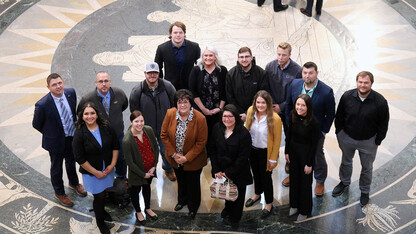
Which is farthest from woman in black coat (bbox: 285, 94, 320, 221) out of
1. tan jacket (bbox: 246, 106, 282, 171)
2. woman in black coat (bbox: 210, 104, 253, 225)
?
woman in black coat (bbox: 210, 104, 253, 225)

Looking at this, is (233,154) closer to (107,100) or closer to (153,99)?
(153,99)

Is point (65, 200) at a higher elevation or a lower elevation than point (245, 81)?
lower

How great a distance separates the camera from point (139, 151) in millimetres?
5555

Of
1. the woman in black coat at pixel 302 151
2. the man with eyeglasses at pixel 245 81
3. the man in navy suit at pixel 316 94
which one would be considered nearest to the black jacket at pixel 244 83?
the man with eyeglasses at pixel 245 81

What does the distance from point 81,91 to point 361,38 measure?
16.9ft

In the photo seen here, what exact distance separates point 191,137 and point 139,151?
0.58 metres

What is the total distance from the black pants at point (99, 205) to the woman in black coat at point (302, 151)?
6.90 ft

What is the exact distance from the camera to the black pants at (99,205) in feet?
18.7

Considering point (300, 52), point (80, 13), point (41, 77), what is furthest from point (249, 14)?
point (41, 77)

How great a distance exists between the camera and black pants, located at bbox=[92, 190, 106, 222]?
5711 millimetres

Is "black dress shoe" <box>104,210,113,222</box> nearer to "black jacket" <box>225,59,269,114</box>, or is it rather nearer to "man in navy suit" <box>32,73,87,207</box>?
"man in navy suit" <box>32,73,87,207</box>

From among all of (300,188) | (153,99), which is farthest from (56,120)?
(300,188)

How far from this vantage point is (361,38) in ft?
31.7

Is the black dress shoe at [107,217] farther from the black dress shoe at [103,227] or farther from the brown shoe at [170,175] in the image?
the brown shoe at [170,175]
